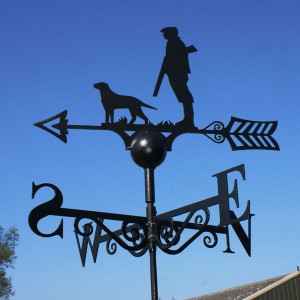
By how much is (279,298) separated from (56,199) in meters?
13.8

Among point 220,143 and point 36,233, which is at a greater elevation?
point 220,143

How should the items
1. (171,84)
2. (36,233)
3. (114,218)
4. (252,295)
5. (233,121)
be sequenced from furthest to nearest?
(252,295) < (233,121) < (171,84) < (114,218) < (36,233)

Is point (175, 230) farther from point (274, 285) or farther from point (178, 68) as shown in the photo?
point (274, 285)

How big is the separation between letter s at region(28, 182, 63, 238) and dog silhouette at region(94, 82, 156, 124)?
2.00 feet

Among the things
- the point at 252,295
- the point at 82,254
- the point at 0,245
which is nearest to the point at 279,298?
the point at 252,295

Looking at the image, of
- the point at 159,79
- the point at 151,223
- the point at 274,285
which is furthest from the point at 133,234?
the point at 274,285

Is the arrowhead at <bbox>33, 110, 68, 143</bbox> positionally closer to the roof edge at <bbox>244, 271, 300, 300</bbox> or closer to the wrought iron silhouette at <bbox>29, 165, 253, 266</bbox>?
the wrought iron silhouette at <bbox>29, 165, 253, 266</bbox>

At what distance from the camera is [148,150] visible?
283cm

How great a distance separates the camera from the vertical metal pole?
2.59 metres

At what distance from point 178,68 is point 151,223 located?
93cm

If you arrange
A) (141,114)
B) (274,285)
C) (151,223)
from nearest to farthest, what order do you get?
(151,223) < (141,114) < (274,285)

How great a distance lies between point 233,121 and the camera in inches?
133

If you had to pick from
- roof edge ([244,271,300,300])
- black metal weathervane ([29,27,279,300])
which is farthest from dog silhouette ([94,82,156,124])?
roof edge ([244,271,300,300])

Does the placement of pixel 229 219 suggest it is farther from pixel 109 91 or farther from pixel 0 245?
pixel 0 245
